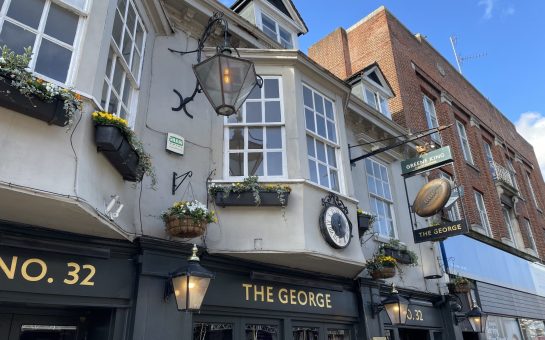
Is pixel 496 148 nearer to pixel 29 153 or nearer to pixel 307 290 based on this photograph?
pixel 307 290

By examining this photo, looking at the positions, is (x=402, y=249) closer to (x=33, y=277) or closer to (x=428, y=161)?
(x=428, y=161)

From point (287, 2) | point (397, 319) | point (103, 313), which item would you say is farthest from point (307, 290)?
point (287, 2)

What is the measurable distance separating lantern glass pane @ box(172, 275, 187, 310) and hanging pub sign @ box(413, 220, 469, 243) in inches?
286

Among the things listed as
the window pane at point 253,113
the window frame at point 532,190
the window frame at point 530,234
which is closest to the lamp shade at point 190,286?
the window pane at point 253,113

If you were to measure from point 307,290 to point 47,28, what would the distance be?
5.87 m

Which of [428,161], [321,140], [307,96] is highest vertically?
[307,96]

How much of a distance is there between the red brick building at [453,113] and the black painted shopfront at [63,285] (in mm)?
10128

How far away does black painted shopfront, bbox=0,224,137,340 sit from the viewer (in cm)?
454

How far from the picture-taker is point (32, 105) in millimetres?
4035

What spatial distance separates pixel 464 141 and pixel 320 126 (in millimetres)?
12310

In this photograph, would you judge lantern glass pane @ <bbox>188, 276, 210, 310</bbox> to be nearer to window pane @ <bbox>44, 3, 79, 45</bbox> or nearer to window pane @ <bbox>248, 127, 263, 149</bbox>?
window pane @ <bbox>248, 127, 263, 149</bbox>

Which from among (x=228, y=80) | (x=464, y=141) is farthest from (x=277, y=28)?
(x=464, y=141)

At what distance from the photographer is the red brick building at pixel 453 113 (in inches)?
610

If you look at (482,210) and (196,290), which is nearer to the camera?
(196,290)
